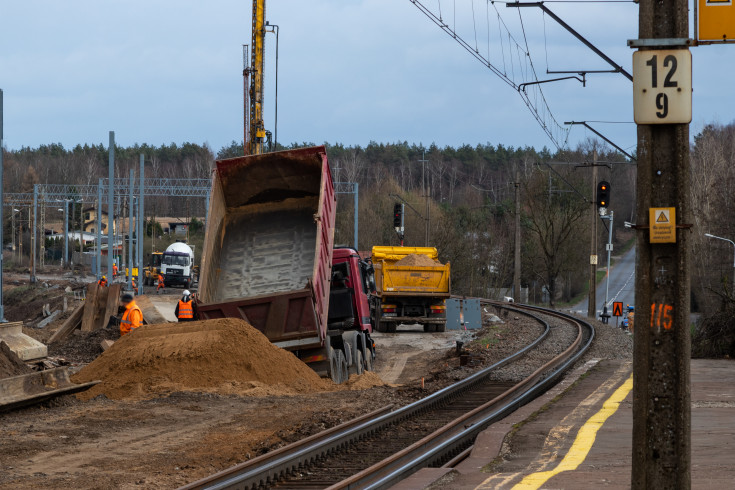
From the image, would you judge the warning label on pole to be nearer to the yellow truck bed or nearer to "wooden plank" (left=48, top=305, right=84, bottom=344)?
"wooden plank" (left=48, top=305, right=84, bottom=344)

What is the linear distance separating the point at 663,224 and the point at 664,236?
0.07 metres

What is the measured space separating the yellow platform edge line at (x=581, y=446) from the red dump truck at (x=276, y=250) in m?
5.78

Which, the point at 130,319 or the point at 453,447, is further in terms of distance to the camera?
the point at 130,319

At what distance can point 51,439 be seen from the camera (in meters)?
11.6

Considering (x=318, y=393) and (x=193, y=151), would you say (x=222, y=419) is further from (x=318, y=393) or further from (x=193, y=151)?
(x=193, y=151)

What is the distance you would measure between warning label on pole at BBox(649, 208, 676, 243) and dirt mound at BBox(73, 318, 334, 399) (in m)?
11.1

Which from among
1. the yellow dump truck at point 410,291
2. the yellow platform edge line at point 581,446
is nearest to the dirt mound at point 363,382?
the yellow platform edge line at point 581,446

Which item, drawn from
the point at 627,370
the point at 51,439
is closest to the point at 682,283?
the point at 51,439

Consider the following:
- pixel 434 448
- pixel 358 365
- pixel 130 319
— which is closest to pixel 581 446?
pixel 434 448

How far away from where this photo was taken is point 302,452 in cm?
1033

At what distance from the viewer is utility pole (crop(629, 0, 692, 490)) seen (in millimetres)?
5703

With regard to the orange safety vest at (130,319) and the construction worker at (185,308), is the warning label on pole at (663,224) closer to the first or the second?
the orange safety vest at (130,319)

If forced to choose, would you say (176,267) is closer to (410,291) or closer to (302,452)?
(410,291)

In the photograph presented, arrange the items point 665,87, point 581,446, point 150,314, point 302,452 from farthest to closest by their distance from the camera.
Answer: point 150,314, point 302,452, point 581,446, point 665,87
